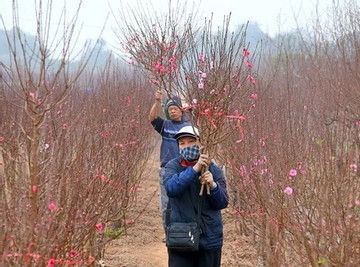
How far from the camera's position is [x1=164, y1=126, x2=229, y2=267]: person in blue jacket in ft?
12.9

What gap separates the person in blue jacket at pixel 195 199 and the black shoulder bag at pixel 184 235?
5 centimetres

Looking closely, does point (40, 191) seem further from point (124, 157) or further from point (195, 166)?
point (124, 157)

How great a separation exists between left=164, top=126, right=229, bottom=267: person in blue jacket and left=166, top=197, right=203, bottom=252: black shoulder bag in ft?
0.15

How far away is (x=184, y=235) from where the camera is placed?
12.8ft

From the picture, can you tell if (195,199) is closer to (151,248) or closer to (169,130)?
(169,130)

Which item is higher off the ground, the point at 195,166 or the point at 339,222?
the point at 195,166

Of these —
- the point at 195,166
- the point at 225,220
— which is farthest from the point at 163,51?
the point at 195,166

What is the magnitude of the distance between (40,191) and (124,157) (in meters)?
2.88

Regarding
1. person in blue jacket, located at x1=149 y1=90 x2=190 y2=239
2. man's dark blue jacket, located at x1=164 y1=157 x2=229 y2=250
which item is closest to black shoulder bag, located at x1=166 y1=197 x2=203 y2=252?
man's dark blue jacket, located at x1=164 y1=157 x2=229 y2=250

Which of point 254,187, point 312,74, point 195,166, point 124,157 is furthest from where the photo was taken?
point 312,74

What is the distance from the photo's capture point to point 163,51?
895 centimetres

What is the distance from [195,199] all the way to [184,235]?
10.5 inches

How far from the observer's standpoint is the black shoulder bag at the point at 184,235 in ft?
12.8

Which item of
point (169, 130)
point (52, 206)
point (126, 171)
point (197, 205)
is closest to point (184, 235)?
point (197, 205)
